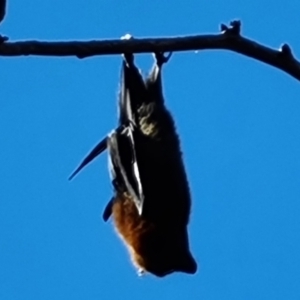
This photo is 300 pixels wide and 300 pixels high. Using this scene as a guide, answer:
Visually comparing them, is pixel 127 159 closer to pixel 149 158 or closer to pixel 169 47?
pixel 149 158

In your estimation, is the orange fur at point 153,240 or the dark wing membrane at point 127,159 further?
the orange fur at point 153,240

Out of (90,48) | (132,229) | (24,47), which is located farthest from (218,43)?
(132,229)

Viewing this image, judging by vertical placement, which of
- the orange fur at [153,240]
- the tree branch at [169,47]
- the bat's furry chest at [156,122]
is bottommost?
the tree branch at [169,47]

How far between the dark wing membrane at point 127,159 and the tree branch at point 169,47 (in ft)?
8.06

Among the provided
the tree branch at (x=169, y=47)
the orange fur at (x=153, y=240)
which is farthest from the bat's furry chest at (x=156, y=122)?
the tree branch at (x=169, y=47)

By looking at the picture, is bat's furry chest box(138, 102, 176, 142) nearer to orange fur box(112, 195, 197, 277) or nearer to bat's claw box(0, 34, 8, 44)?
orange fur box(112, 195, 197, 277)

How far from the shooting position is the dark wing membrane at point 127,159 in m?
6.19

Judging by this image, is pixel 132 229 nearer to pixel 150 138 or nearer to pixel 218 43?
pixel 150 138

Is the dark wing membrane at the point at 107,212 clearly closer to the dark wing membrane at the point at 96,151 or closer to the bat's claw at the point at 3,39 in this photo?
the dark wing membrane at the point at 96,151

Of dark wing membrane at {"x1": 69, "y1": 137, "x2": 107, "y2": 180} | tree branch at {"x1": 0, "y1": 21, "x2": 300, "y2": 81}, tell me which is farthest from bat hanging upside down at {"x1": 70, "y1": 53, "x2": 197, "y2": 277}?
tree branch at {"x1": 0, "y1": 21, "x2": 300, "y2": 81}

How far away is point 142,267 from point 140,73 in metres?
1.63

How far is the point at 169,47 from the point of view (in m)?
3.75

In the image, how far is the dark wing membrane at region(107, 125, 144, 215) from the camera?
20.3 feet

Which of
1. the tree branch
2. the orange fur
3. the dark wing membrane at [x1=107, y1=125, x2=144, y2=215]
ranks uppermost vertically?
the dark wing membrane at [x1=107, y1=125, x2=144, y2=215]
